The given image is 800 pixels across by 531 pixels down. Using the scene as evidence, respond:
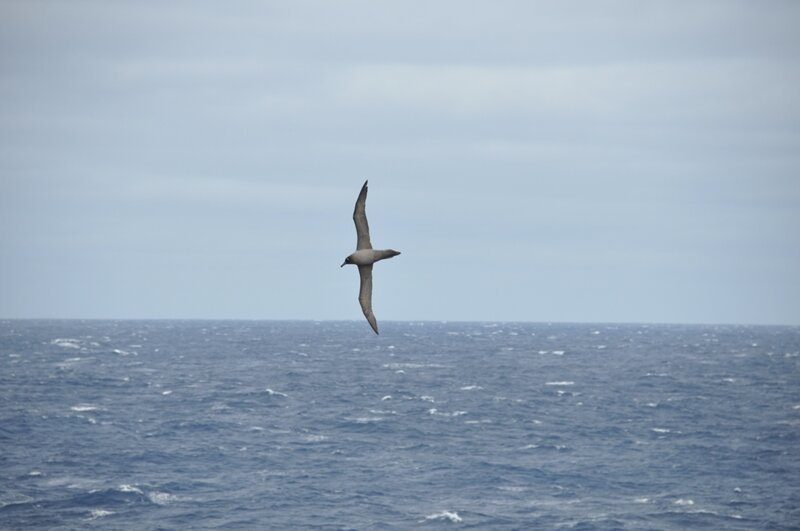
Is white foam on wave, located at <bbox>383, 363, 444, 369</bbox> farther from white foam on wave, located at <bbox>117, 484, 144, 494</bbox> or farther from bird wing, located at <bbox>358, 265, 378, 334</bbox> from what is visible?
bird wing, located at <bbox>358, 265, 378, 334</bbox>

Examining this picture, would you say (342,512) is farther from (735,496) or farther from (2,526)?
(735,496)

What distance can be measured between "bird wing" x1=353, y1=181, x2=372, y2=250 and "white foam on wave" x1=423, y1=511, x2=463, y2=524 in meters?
49.9

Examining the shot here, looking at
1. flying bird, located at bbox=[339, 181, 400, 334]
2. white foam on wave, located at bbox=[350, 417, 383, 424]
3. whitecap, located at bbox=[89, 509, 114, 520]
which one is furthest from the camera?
white foam on wave, located at bbox=[350, 417, 383, 424]

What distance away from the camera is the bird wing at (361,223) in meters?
20.0

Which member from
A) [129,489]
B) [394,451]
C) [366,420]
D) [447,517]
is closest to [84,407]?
[366,420]

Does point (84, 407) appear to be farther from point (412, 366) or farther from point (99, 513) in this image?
point (412, 366)

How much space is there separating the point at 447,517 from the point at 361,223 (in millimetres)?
51237

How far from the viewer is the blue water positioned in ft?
228

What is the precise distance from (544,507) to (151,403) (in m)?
68.6

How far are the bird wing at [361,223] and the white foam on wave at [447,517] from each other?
49.9m

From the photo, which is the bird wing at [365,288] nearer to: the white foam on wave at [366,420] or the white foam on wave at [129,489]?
the white foam on wave at [129,489]

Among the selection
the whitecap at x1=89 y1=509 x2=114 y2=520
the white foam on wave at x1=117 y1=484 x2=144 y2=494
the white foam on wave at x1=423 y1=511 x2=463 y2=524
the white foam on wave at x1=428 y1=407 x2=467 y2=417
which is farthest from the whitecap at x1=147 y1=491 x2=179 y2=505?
the white foam on wave at x1=428 y1=407 x2=467 y2=417

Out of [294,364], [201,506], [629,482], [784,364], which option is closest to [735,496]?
[629,482]

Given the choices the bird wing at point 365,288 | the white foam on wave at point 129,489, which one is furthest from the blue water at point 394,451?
the bird wing at point 365,288
